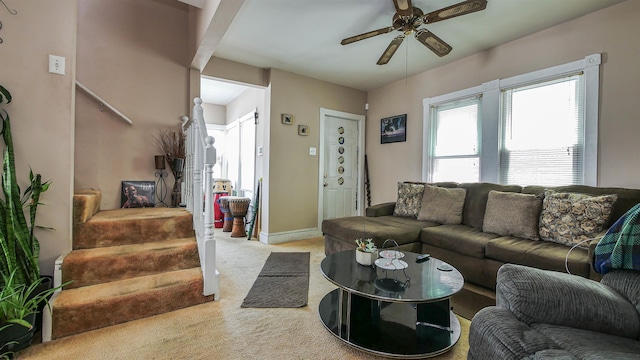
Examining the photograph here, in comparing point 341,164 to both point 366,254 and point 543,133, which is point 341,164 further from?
point 366,254

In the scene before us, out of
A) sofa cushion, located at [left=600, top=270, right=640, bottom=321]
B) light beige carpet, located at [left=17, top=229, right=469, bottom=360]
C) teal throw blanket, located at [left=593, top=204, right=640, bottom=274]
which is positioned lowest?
light beige carpet, located at [left=17, top=229, right=469, bottom=360]

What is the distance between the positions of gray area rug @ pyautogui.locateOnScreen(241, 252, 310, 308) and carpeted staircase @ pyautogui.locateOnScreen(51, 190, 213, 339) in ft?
1.35

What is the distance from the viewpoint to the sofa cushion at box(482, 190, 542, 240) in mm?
2334

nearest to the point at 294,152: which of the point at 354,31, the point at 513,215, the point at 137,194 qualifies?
the point at 354,31

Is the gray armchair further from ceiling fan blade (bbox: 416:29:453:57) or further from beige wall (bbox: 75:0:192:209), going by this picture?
beige wall (bbox: 75:0:192:209)

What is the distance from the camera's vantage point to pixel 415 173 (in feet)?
13.2

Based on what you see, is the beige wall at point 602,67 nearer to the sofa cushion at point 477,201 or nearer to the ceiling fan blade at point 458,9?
the sofa cushion at point 477,201

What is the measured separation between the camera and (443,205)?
308 centimetres

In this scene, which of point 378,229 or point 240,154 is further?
point 240,154

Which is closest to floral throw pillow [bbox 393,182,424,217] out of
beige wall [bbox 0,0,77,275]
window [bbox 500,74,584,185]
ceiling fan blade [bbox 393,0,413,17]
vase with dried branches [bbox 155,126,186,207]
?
window [bbox 500,74,584,185]

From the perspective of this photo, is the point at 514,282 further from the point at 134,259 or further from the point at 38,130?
the point at 38,130

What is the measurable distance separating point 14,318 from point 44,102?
136 centimetres

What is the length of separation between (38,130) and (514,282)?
2.90m

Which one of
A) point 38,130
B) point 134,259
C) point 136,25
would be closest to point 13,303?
point 134,259
